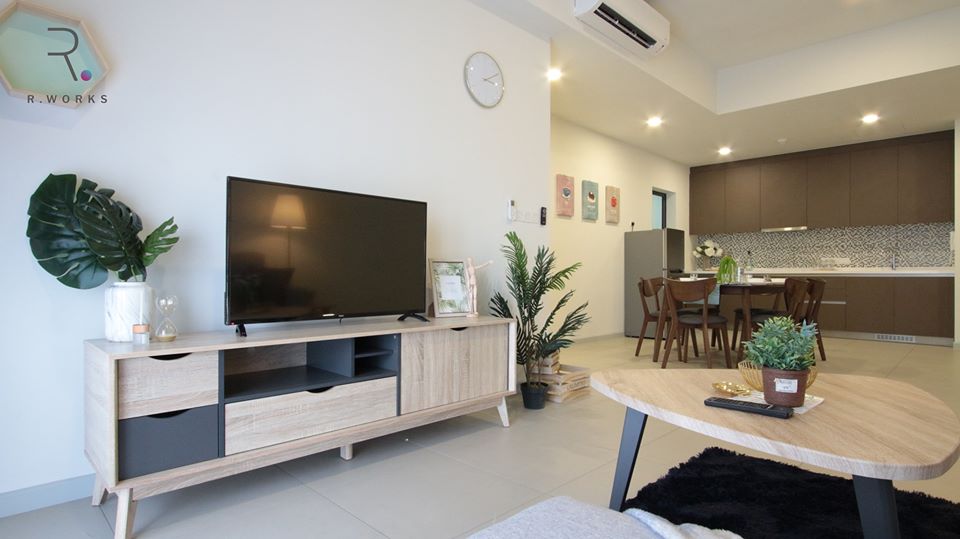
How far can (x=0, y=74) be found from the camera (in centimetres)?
176

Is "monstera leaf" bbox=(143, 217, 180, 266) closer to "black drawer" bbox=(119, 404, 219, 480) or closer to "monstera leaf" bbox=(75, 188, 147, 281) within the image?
"monstera leaf" bbox=(75, 188, 147, 281)

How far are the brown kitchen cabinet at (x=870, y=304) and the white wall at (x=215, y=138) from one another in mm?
5717

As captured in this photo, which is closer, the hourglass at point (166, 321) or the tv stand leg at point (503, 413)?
the hourglass at point (166, 321)

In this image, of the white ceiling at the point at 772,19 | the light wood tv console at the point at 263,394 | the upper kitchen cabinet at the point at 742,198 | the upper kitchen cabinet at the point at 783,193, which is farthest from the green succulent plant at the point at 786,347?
the upper kitchen cabinet at the point at 742,198

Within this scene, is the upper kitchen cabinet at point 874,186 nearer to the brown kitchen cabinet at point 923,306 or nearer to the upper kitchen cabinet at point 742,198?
the brown kitchen cabinet at point 923,306

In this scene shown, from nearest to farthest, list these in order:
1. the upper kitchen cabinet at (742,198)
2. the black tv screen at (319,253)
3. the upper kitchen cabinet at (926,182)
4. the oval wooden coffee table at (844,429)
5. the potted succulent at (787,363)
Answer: the oval wooden coffee table at (844,429), the potted succulent at (787,363), the black tv screen at (319,253), the upper kitchen cabinet at (926,182), the upper kitchen cabinet at (742,198)

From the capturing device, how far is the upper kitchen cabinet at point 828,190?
686 cm

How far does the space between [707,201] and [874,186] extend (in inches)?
84.1

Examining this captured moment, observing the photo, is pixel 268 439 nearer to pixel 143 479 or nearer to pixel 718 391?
pixel 143 479

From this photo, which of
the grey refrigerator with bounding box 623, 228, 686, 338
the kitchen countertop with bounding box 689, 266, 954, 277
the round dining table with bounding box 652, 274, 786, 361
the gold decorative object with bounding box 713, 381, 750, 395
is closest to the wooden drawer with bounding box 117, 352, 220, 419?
the gold decorative object with bounding box 713, 381, 750, 395

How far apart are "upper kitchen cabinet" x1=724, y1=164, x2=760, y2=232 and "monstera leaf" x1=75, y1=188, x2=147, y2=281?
7.95 m

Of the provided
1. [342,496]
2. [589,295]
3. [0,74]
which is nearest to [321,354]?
[342,496]

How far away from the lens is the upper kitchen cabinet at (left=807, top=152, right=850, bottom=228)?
270 inches

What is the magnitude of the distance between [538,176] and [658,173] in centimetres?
442
